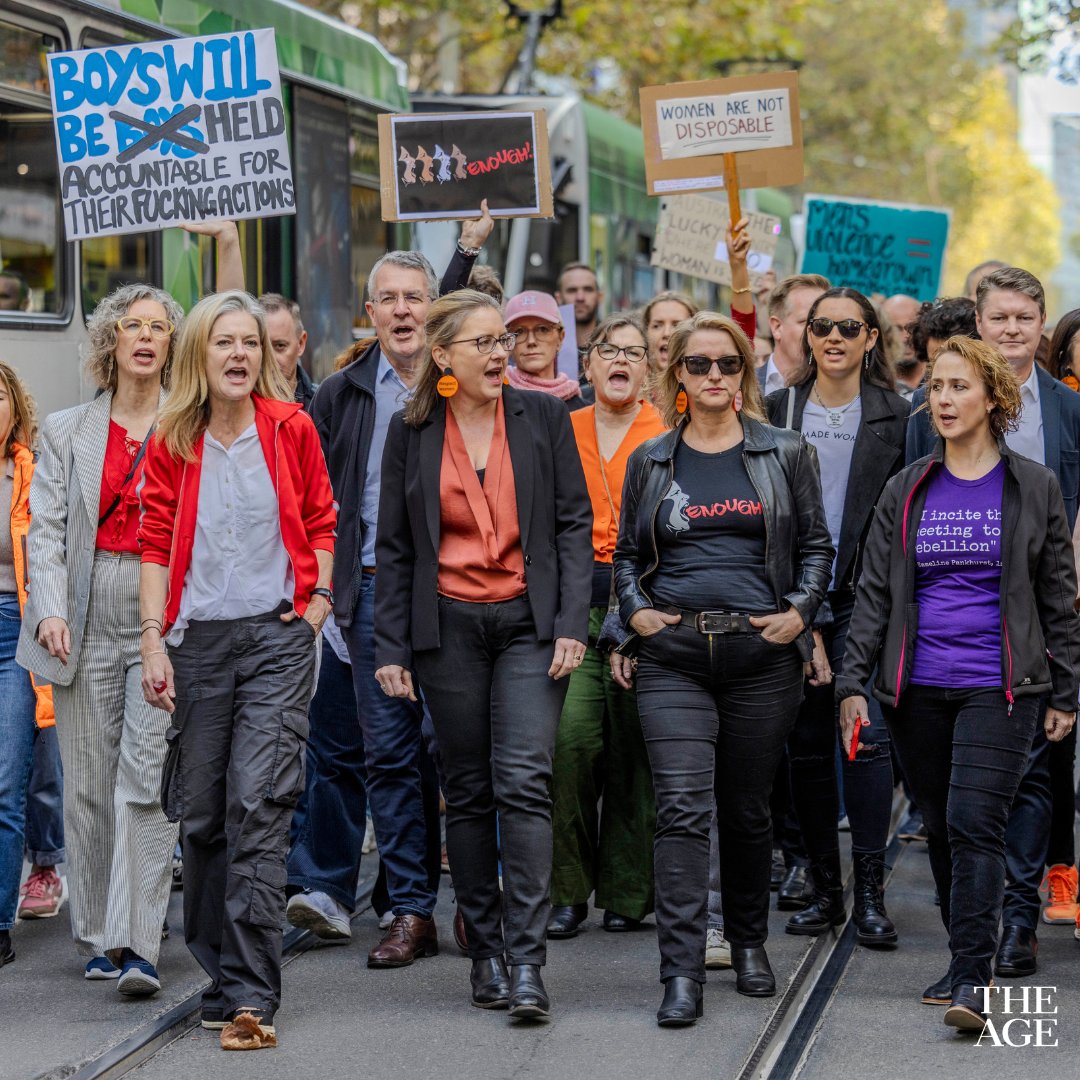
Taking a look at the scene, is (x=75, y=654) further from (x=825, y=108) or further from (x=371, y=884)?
(x=825, y=108)

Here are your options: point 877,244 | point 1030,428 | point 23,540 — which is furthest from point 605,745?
point 877,244

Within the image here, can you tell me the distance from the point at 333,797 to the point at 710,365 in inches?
82.9

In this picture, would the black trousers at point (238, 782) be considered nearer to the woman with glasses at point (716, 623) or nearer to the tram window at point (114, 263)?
the woman with glasses at point (716, 623)

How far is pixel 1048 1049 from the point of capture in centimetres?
543

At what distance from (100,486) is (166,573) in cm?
66

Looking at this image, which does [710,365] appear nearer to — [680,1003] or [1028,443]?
[1028,443]

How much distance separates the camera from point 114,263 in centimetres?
904

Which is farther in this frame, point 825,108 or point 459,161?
point 825,108

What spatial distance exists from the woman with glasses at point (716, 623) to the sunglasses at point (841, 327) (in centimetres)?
81

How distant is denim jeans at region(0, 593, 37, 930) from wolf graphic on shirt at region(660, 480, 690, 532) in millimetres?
2283

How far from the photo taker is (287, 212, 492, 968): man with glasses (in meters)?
6.53

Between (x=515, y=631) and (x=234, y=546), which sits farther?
(x=515, y=631)

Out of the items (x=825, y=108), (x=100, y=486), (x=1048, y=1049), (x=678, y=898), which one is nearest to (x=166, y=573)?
(x=100, y=486)

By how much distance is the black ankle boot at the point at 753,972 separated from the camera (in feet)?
19.4
